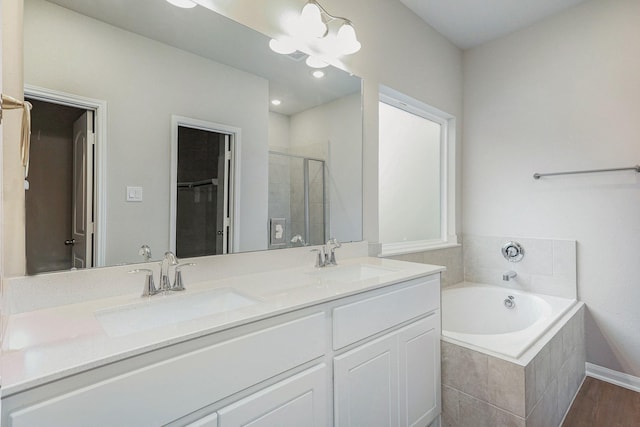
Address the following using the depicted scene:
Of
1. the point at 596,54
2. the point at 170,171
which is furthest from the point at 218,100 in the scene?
the point at 596,54

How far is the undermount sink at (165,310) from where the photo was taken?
993 mm

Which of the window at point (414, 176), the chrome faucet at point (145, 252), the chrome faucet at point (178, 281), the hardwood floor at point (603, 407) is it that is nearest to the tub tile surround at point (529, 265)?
the window at point (414, 176)

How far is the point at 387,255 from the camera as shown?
2.17 meters

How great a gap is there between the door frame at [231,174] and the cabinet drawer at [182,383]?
571mm

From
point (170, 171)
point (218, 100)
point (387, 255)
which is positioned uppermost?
point (218, 100)

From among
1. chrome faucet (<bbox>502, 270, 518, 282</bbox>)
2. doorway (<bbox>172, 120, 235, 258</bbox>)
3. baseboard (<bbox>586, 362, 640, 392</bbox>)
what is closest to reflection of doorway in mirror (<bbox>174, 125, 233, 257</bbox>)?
doorway (<bbox>172, 120, 235, 258</bbox>)

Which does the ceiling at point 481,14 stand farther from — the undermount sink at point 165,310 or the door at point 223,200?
Result: the undermount sink at point 165,310

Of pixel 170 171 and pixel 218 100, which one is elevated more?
pixel 218 100

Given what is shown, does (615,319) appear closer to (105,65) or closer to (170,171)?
(170,171)

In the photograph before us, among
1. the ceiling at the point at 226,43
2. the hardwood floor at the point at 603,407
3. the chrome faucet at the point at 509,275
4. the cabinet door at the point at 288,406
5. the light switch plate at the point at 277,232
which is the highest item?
the ceiling at the point at 226,43

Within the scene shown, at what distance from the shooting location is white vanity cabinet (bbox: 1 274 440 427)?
26.6 inches

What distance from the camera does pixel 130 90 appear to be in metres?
1.18

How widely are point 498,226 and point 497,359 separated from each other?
1.54 metres

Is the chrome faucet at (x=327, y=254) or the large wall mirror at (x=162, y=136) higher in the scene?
the large wall mirror at (x=162, y=136)
